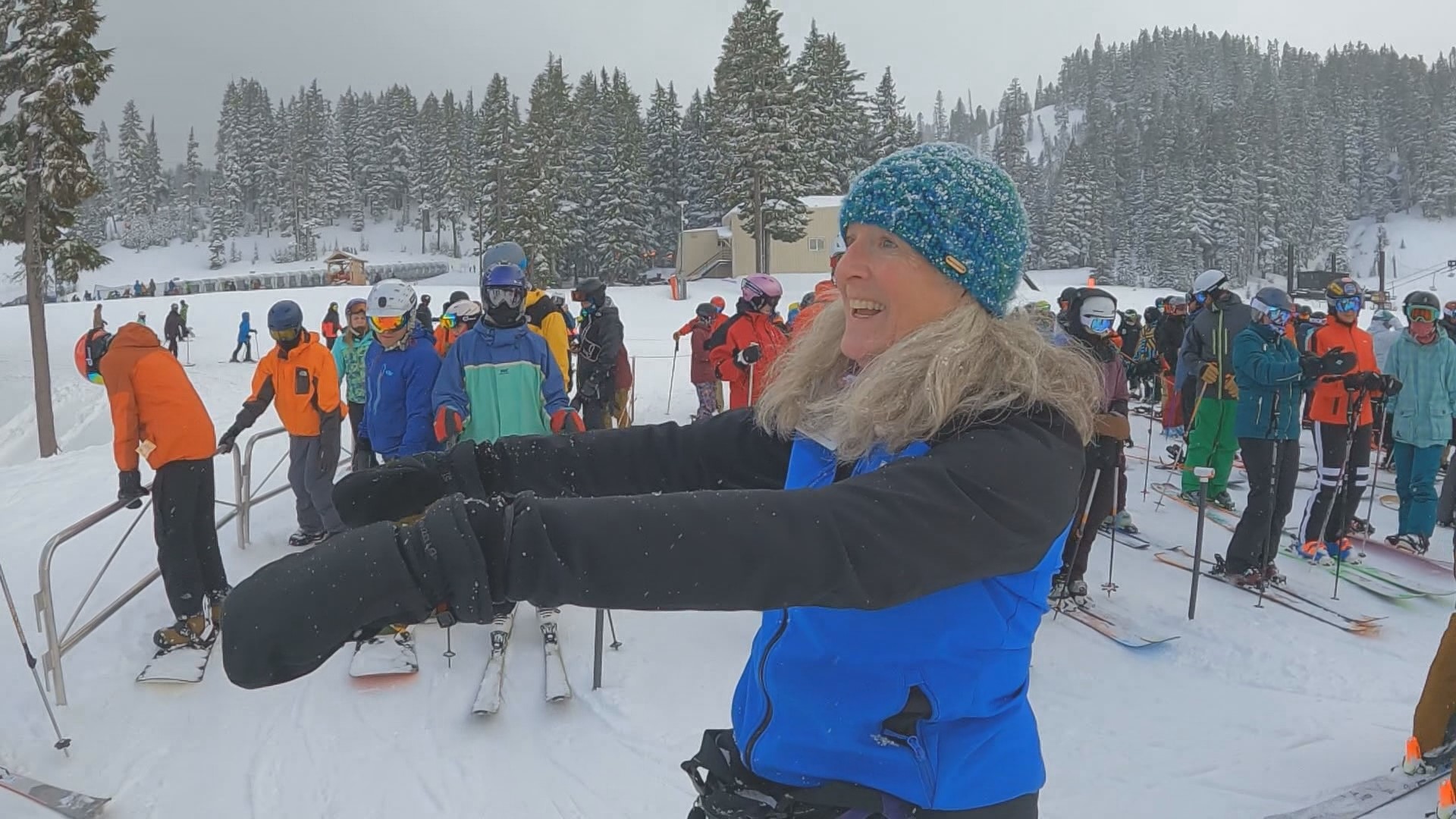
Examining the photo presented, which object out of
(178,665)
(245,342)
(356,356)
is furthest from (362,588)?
(245,342)

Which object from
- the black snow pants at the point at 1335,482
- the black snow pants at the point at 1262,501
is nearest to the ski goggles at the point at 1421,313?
the black snow pants at the point at 1335,482

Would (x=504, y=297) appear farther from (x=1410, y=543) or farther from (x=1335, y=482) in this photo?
(x=1410, y=543)

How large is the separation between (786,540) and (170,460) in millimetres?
5770

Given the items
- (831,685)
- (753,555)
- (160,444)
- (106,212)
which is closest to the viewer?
(753,555)

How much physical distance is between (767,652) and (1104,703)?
459 centimetres

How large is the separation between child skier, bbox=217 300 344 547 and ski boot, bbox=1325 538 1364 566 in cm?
863

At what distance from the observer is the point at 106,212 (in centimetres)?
10606

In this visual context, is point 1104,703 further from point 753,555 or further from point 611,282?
point 611,282

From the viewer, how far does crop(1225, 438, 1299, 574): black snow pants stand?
7.00m

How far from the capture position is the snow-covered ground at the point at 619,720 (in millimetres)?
4203

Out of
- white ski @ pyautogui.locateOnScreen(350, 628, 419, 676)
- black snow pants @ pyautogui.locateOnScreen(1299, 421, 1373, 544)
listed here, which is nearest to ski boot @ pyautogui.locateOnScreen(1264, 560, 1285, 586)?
black snow pants @ pyautogui.locateOnScreen(1299, 421, 1373, 544)

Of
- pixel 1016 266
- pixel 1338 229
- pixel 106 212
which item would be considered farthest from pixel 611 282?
pixel 106 212

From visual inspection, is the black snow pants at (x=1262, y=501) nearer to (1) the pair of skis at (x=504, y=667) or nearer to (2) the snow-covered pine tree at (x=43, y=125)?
(1) the pair of skis at (x=504, y=667)

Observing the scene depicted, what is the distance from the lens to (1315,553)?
7.71m
